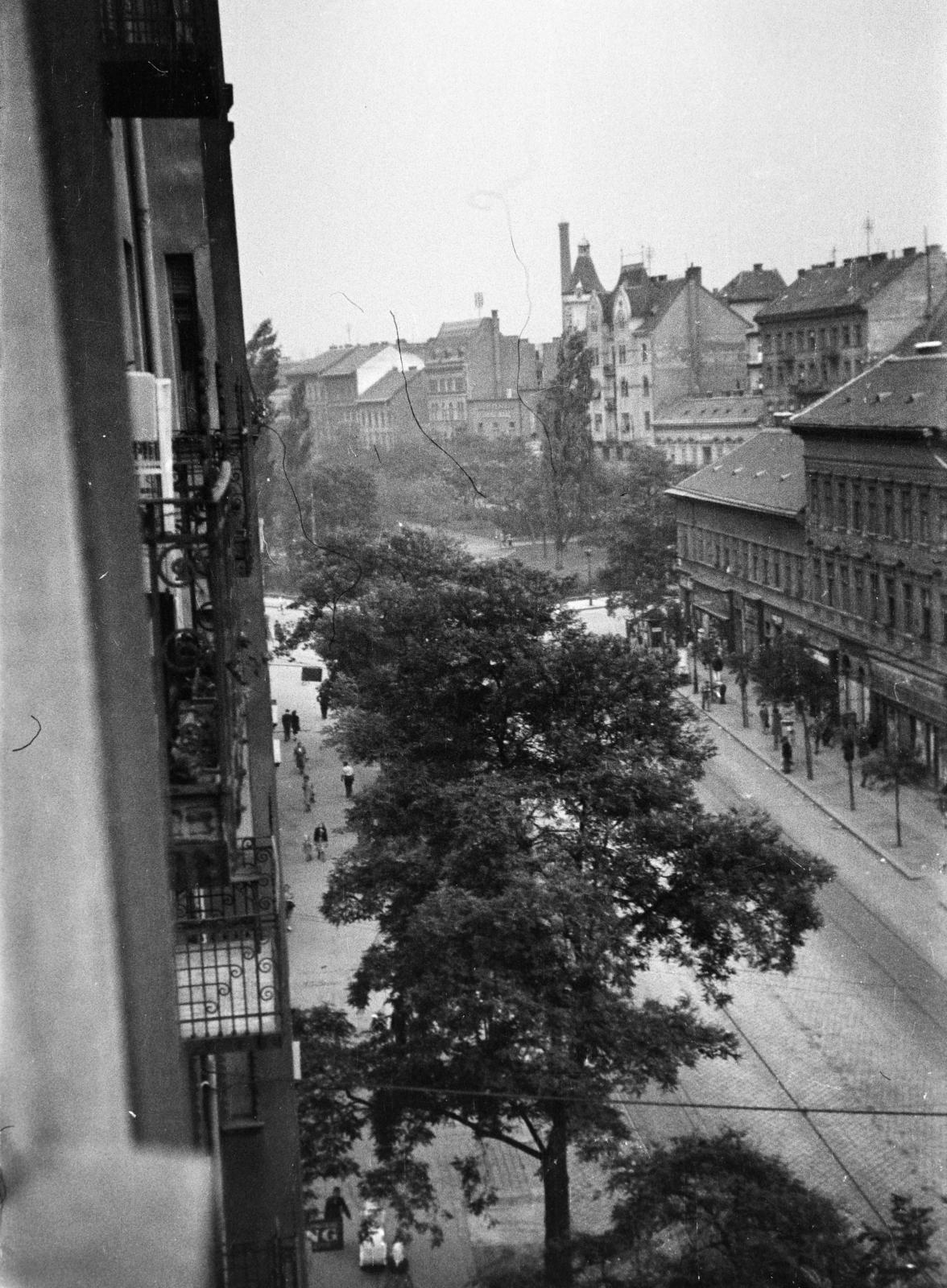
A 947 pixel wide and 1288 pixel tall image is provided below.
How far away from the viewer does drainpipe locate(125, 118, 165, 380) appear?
8.10 m

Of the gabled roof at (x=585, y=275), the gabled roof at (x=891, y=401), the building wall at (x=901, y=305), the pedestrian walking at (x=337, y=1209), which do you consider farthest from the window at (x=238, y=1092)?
the gabled roof at (x=585, y=275)

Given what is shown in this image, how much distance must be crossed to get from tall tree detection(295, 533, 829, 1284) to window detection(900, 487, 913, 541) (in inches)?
451

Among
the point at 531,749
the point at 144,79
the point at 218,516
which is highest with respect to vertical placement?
A: the point at 144,79

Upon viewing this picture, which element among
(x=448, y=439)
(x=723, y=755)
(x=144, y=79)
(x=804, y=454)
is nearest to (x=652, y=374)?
(x=448, y=439)

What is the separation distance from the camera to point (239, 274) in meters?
16.2

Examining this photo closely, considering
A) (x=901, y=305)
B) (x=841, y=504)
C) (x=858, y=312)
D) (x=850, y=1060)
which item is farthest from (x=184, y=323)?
(x=901, y=305)

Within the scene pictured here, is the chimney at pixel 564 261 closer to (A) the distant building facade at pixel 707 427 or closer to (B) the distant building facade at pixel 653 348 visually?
(B) the distant building facade at pixel 653 348

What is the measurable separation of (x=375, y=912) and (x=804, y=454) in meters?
20.8

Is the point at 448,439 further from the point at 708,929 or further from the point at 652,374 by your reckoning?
the point at 708,929

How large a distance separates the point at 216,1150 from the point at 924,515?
18525 mm

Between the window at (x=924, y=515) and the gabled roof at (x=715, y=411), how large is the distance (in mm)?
21826

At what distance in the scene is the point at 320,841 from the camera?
22.1 m

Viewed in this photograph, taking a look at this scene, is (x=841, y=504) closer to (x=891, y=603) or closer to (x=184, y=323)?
(x=891, y=603)

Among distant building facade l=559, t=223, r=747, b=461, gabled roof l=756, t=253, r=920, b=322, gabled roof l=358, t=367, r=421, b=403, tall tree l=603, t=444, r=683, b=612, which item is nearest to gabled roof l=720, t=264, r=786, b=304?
distant building facade l=559, t=223, r=747, b=461
